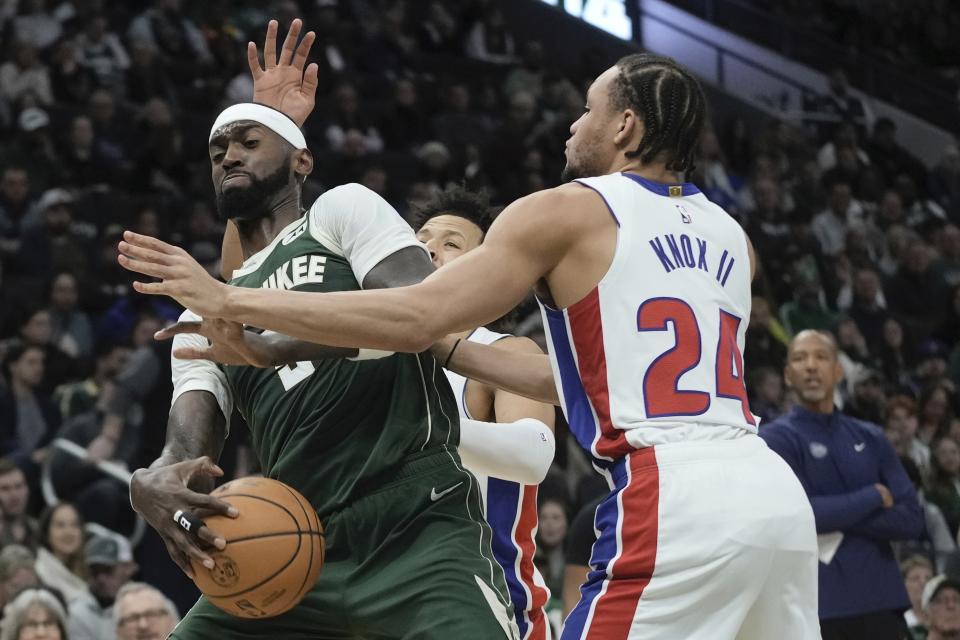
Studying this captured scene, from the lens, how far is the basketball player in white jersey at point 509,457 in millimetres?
4418

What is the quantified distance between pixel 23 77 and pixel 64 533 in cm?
583

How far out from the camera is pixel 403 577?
3873mm

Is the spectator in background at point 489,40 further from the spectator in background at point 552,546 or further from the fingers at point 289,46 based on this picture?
the fingers at point 289,46

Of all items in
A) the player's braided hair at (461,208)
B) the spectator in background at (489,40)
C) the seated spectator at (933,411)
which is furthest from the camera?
the spectator in background at (489,40)

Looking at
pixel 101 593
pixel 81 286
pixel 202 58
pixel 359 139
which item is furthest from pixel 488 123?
pixel 101 593

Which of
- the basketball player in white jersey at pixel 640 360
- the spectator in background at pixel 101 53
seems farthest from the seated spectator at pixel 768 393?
the basketball player in white jersey at pixel 640 360

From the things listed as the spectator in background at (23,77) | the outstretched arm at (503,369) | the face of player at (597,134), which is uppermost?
the spectator in background at (23,77)

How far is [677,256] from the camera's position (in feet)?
11.7

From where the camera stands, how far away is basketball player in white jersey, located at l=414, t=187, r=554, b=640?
4.42m

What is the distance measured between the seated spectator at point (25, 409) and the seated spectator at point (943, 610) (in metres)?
5.22

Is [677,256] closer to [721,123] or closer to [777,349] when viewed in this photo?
[777,349]

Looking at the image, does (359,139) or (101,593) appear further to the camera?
(359,139)

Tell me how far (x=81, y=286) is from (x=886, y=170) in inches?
440

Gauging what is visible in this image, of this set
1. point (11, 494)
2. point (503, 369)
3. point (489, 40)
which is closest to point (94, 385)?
point (11, 494)
